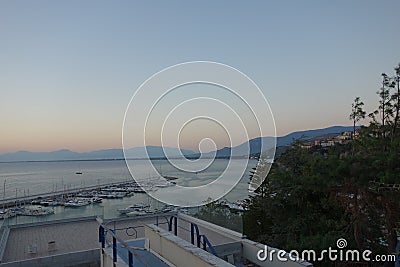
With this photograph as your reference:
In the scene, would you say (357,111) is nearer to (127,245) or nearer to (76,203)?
(127,245)

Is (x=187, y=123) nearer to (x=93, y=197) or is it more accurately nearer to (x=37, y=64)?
(x=37, y=64)

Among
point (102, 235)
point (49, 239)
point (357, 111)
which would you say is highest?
point (357, 111)

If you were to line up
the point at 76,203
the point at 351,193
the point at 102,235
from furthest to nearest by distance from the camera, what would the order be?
the point at 76,203 < the point at 351,193 < the point at 102,235

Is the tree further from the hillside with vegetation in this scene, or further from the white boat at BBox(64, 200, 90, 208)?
the white boat at BBox(64, 200, 90, 208)

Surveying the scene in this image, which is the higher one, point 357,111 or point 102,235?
point 357,111

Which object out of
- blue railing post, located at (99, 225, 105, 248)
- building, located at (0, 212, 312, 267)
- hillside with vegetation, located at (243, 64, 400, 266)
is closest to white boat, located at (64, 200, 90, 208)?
building, located at (0, 212, 312, 267)

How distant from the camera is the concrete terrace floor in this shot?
6.29 m

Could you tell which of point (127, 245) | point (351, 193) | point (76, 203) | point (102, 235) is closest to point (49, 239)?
point (102, 235)

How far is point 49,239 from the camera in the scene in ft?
24.6

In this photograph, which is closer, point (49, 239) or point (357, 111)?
point (49, 239)

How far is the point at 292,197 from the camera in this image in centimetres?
924

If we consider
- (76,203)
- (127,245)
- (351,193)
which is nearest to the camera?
(127,245)

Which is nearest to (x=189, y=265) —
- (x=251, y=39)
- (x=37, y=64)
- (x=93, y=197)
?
(x=251, y=39)

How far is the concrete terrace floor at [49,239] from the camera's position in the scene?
20.6 ft
